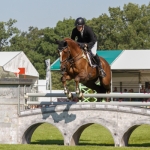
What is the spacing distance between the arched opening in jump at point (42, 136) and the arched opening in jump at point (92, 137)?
0.73 m

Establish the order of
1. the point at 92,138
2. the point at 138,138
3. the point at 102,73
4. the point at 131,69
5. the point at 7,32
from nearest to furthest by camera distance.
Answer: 1. the point at 102,73
2. the point at 138,138
3. the point at 92,138
4. the point at 131,69
5. the point at 7,32

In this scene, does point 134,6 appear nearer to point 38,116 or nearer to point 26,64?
point 26,64

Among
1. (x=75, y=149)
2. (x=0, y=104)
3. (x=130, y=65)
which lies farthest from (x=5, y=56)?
(x=75, y=149)

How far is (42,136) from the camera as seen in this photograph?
16.5 m

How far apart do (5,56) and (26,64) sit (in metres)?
3.21

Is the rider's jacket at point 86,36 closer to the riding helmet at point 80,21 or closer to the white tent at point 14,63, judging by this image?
the riding helmet at point 80,21

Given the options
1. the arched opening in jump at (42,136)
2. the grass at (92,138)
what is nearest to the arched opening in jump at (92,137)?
the grass at (92,138)

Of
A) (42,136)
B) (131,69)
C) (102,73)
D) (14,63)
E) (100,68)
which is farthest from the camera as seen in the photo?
(14,63)

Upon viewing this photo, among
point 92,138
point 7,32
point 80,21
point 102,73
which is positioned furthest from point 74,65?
point 7,32

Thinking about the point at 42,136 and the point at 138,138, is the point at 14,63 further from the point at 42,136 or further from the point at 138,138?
the point at 138,138

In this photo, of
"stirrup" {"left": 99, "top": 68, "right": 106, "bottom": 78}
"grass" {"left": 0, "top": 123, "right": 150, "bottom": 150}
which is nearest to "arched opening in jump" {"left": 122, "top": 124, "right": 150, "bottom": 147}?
"grass" {"left": 0, "top": 123, "right": 150, "bottom": 150}

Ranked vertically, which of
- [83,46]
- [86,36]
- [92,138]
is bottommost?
[92,138]

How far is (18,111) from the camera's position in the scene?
1349 cm

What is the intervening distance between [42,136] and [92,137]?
1.60m
